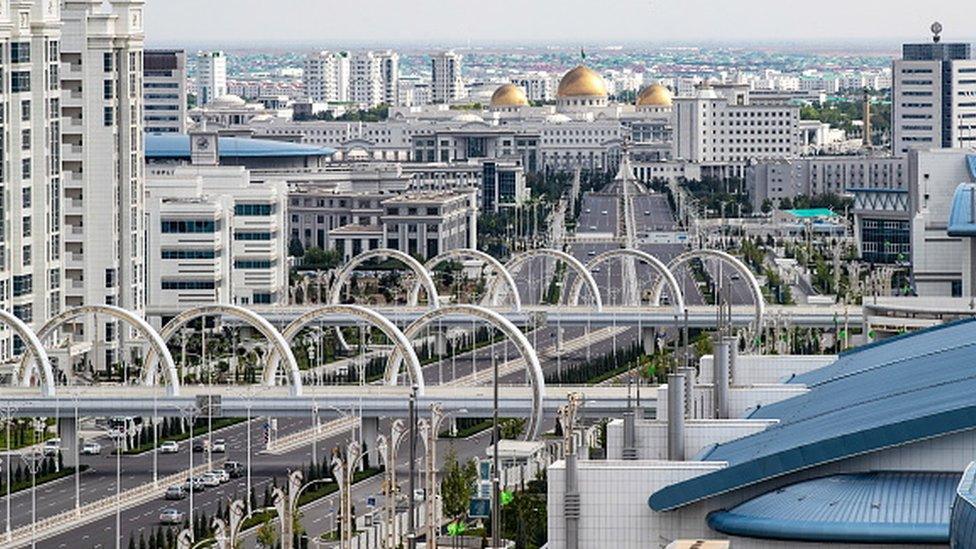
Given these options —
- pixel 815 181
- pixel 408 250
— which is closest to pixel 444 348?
pixel 408 250

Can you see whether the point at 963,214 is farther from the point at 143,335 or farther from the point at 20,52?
the point at 20,52

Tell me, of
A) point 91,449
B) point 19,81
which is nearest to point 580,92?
point 19,81

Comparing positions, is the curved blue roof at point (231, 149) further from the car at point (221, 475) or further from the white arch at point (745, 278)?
the car at point (221, 475)

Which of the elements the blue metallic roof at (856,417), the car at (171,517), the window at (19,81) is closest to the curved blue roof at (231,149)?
the window at (19,81)

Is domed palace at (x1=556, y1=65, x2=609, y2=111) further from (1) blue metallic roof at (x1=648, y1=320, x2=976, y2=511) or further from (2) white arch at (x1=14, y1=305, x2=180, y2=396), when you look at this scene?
(1) blue metallic roof at (x1=648, y1=320, x2=976, y2=511)

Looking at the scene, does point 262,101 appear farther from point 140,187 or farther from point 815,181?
point 140,187
